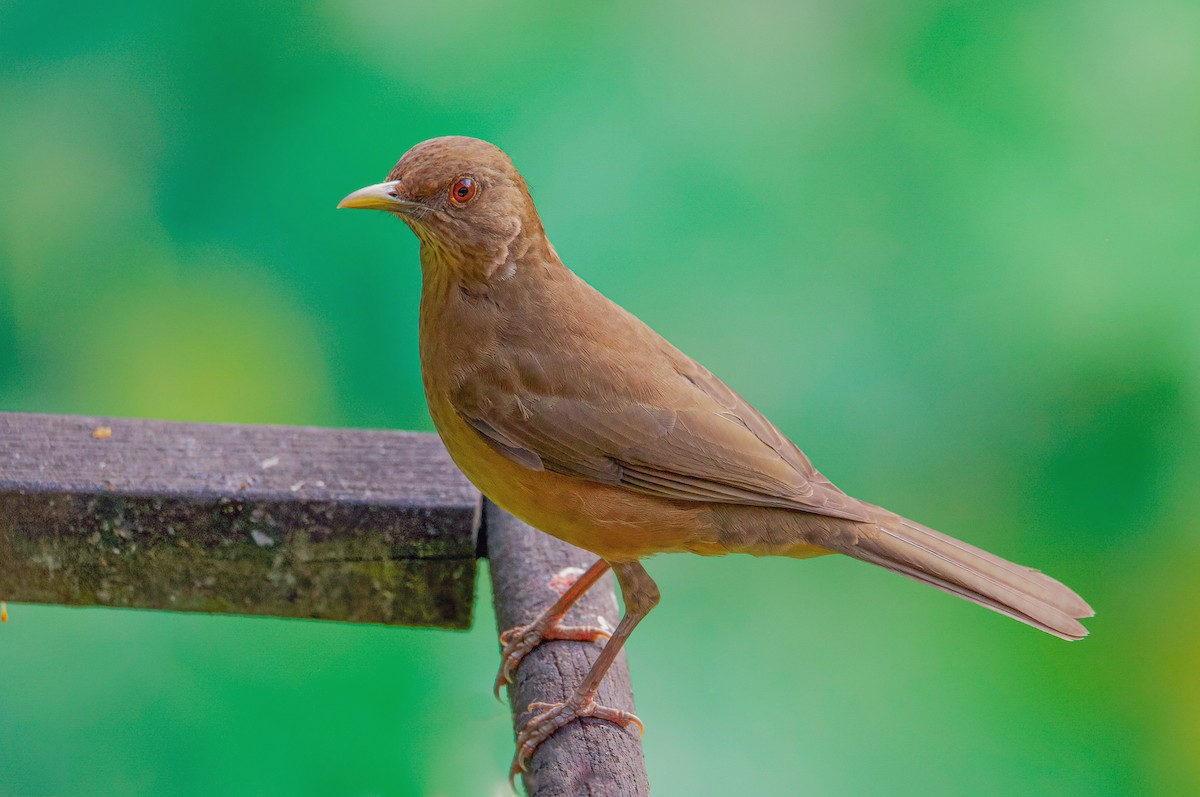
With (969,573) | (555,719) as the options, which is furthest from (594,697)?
(969,573)

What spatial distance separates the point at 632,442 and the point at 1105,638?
218cm

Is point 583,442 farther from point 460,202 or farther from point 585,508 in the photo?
point 460,202

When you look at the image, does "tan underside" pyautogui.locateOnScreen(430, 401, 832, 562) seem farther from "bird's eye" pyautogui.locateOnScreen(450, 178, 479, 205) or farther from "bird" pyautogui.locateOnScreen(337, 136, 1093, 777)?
"bird's eye" pyautogui.locateOnScreen(450, 178, 479, 205)

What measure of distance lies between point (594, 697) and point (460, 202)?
→ 953 mm

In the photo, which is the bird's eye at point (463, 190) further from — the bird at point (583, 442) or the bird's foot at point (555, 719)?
the bird's foot at point (555, 719)

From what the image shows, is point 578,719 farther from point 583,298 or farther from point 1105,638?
point 1105,638

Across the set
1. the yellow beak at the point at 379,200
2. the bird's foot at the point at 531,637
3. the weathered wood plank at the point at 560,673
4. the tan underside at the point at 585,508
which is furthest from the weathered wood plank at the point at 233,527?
the yellow beak at the point at 379,200

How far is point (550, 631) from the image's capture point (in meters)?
2.58

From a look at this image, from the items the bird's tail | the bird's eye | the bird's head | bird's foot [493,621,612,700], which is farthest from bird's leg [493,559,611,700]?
the bird's eye

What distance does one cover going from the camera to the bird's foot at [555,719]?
2295 millimetres

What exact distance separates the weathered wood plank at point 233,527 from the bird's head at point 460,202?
22.6 inches

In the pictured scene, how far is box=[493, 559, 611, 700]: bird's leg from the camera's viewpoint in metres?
2.56

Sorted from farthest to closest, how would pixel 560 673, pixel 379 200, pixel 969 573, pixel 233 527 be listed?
pixel 233 527 < pixel 560 673 < pixel 969 573 < pixel 379 200

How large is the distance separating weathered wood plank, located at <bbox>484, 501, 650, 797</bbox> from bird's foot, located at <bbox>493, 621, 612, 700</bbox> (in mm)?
15
